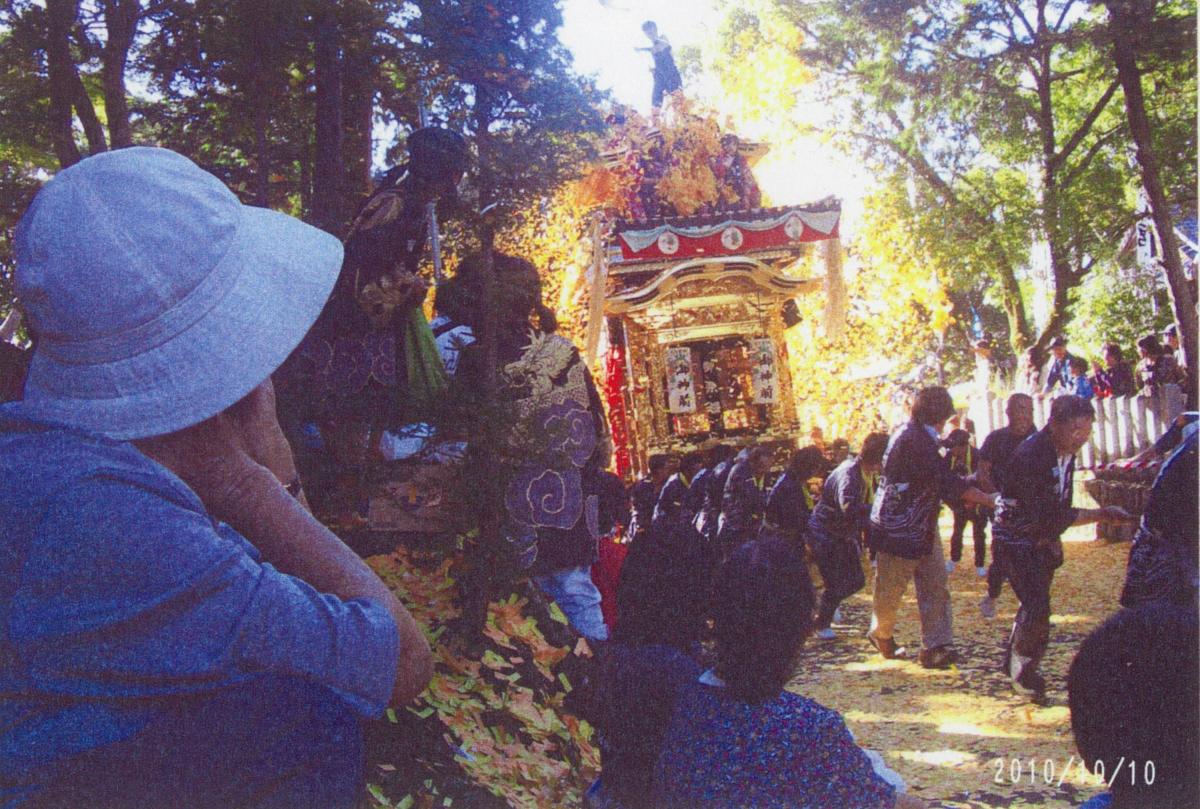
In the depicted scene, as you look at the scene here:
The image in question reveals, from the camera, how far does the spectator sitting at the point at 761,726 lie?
179cm

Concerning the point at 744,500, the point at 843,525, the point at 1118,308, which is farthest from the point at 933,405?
the point at 1118,308

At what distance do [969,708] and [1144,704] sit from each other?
453 cm

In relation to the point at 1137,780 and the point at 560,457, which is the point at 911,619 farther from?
the point at 1137,780

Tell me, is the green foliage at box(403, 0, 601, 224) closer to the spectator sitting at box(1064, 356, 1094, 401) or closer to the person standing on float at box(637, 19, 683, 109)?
the person standing on float at box(637, 19, 683, 109)

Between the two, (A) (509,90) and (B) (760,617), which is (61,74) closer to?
(A) (509,90)

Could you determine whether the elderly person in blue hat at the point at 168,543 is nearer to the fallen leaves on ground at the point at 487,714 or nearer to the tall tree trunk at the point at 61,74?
the fallen leaves on ground at the point at 487,714

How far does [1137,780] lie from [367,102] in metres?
4.34

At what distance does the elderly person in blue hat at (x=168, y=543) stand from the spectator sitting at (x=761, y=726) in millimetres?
958

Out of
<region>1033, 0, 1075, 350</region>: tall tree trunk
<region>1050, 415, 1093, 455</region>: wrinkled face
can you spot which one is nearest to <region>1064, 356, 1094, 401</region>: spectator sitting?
<region>1033, 0, 1075, 350</region>: tall tree trunk

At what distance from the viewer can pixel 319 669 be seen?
3.09ft

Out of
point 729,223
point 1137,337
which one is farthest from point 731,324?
point 1137,337

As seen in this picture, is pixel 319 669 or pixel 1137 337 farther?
pixel 1137 337

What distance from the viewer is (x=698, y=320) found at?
13.0 m

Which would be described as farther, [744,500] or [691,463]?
Answer: [691,463]
